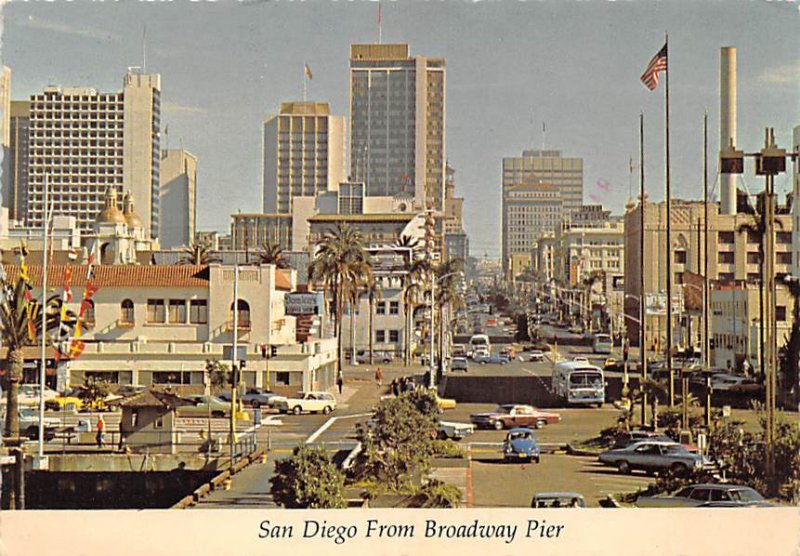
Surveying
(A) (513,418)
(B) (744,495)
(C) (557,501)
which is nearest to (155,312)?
(A) (513,418)

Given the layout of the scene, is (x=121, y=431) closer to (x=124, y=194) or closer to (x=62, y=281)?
(x=62, y=281)

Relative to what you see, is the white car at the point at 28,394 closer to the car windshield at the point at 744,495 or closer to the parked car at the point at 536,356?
the parked car at the point at 536,356

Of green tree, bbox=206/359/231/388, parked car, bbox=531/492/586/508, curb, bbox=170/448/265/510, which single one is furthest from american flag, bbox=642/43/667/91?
curb, bbox=170/448/265/510

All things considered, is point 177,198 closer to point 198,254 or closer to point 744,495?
point 198,254

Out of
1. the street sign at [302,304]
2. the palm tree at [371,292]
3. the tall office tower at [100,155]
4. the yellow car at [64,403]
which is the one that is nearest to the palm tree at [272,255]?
the street sign at [302,304]

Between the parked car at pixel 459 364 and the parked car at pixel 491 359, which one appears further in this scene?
the parked car at pixel 491 359
